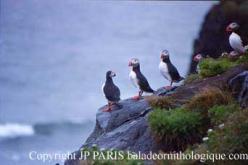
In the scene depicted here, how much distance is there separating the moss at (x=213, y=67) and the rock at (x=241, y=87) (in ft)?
3.07

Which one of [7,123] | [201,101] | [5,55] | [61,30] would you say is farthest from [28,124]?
[201,101]

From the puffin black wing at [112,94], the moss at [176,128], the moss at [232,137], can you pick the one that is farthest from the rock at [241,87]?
the puffin black wing at [112,94]

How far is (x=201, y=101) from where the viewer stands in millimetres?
11266

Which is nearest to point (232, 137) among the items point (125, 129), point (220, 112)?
point (220, 112)

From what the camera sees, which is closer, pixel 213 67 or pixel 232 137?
pixel 232 137

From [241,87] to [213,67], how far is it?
127 centimetres

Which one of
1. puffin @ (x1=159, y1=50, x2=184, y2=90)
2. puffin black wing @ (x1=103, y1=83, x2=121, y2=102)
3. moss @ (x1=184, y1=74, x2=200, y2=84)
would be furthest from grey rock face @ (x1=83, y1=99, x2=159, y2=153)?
moss @ (x1=184, y1=74, x2=200, y2=84)

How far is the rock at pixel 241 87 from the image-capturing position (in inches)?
437

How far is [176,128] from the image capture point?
1086cm

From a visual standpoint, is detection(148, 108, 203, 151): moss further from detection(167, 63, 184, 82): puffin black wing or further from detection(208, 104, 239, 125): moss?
detection(167, 63, 184, 82): puffin black wing

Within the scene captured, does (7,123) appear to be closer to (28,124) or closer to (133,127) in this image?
(28,124)

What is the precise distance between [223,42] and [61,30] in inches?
394

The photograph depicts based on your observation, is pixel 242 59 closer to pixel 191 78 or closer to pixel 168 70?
pixel 191 78

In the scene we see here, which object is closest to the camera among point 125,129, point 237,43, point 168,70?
point 125,129
